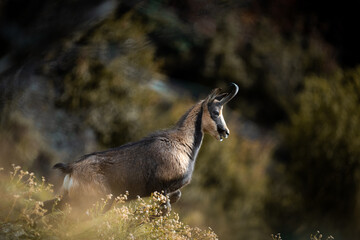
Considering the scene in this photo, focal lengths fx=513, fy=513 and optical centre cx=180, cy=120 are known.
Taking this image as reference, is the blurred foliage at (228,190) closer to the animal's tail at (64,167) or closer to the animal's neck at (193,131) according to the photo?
the animal's neck at (193,131)

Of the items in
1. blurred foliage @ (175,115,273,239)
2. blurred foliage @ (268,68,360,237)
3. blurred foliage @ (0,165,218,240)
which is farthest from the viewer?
blurred foliage @ (268,68,360,237)

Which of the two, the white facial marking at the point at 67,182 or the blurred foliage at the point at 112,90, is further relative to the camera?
the blurred foliage at the point at 112,90

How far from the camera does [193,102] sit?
11.1 meters

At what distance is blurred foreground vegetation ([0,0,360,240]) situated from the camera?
5.20 metres

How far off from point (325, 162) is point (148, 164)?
11609 mm

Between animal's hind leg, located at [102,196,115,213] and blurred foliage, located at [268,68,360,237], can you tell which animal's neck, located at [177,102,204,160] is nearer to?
animal's hind leg, located at [102,196,115,213]

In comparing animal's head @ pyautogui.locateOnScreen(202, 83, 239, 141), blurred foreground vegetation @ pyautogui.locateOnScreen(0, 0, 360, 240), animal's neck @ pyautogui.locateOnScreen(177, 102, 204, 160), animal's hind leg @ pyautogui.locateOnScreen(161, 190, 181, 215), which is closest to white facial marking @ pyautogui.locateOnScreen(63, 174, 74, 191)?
blurred foreground vegetation @ pyautogui.locateOnScreen(0, 0, 360, 240)

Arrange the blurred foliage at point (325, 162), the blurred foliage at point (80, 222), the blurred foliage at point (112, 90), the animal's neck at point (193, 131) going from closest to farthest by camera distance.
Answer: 1. the blurred foliage at point (80, 222)
2. the animal's neck at point (193, 131)
3. the blurred foliage at point (112, 90)
4. the blurred foliage at point (325, 162)

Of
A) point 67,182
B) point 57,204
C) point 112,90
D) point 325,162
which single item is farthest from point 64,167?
point 325,162

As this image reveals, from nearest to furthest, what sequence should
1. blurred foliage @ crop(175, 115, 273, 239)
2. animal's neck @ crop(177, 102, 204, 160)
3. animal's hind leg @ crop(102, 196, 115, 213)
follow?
animal's hind leg @ crop(102, 196, 115, 213) → animal's neck @ crop(177, 102, 204, 160) → blurred foliage @ crop(175, 115, 273, 239)

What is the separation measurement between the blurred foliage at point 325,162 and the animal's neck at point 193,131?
1016 cm

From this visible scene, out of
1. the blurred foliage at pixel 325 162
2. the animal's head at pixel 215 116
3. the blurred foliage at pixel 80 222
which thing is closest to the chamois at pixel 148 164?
the animal's head at pixel 215 116

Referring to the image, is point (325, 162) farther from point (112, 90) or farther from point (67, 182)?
point (67, 182)

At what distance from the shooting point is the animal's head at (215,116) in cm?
554
